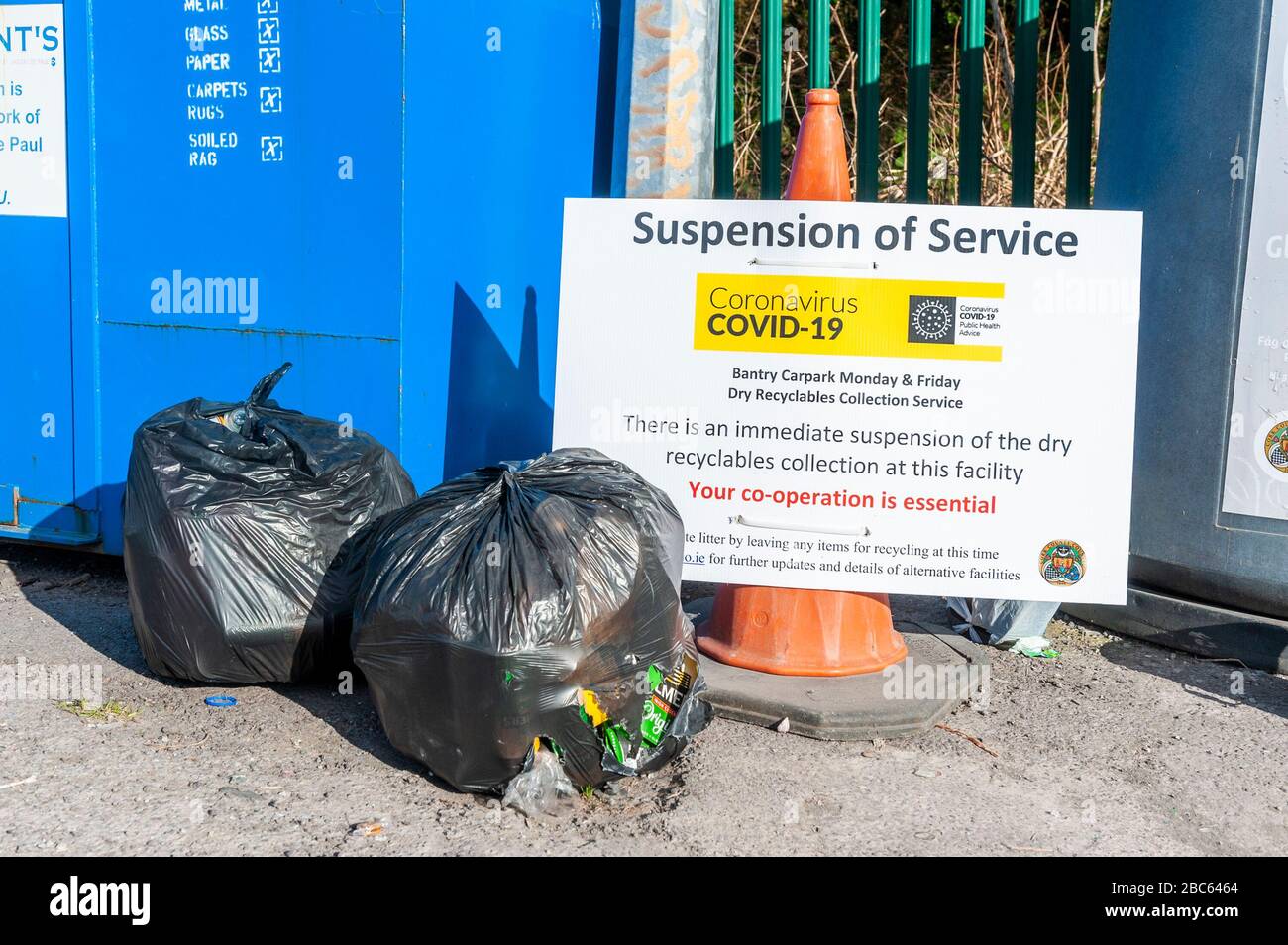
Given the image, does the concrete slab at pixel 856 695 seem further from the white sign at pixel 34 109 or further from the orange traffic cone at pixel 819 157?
the white sign at pixel 34 109

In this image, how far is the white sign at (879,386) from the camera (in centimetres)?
370

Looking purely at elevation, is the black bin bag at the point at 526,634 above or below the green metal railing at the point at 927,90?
below

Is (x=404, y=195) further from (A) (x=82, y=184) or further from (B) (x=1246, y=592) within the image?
(B) (x=1246, y=592)

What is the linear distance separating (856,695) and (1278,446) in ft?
5.38

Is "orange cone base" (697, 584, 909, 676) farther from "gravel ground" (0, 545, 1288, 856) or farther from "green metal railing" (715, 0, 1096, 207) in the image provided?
"green metal railing" (715, 0, 1096, 207)

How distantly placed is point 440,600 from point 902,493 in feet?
4.91

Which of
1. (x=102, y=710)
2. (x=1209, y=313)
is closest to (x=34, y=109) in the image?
(x=102, y=710)

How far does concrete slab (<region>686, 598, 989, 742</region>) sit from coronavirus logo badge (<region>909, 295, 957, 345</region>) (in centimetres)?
105

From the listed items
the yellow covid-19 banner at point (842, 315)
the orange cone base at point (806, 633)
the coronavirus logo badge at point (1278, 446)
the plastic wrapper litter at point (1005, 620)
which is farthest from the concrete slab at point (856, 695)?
the coronavirus logo badge at point (1278, 446)

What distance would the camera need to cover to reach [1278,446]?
398 cm

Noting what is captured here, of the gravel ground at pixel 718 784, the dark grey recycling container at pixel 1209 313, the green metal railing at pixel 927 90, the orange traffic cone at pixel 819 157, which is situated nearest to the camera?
the gravel ground at pixel 718 784

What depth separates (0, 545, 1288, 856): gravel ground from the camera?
2.93 m

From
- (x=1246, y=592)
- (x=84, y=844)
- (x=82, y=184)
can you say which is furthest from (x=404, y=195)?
(x=1246, y=592)

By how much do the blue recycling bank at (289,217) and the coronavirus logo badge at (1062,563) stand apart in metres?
1.91
